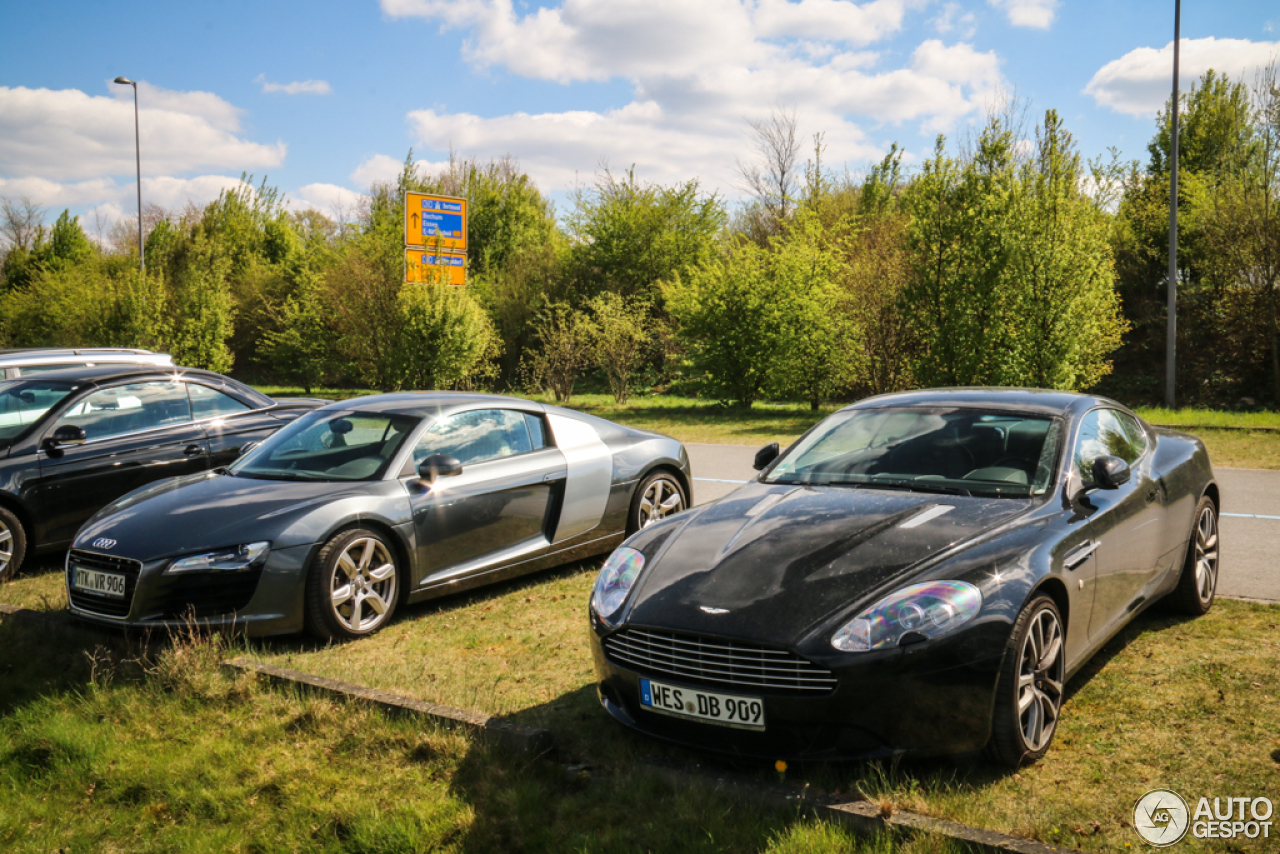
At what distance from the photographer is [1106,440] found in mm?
4953

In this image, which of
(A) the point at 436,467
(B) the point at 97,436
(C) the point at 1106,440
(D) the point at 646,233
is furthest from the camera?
(D) the point at 646,233

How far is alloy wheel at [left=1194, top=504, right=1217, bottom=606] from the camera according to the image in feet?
18.6

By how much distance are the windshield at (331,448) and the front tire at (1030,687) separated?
12.9 feet

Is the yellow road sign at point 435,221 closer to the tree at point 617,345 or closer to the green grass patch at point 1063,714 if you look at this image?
the tree at point 617,345

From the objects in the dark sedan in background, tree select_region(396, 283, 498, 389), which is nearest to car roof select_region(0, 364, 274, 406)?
the dark sedan in background

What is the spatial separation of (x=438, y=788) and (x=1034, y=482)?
2.89 m

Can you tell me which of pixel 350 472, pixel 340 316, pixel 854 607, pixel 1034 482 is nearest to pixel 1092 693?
pixel 1034 482

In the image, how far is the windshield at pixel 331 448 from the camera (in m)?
6.07

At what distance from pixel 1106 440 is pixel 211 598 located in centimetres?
484

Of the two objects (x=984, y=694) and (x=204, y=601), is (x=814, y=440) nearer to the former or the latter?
(x=984, y=694)

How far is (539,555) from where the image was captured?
657 cm

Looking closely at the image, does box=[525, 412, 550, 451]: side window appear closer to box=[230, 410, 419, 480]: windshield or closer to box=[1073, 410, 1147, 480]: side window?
box=[230, 410, 419, 480]: windshield

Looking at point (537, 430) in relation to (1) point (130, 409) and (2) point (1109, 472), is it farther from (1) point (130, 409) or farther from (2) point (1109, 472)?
(2) point (1109, 472)

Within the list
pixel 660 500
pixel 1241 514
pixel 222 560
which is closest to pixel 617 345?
pixel 1241 514
